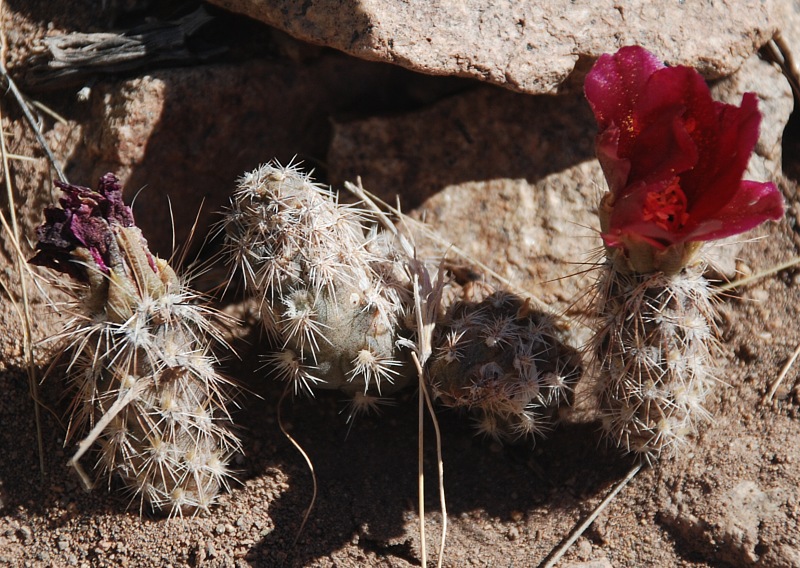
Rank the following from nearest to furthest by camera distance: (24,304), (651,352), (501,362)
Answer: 1. (651,352)
2. (501,362)
3. (24,304)

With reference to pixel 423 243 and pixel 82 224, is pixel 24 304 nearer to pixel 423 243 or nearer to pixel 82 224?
pixel 82 224

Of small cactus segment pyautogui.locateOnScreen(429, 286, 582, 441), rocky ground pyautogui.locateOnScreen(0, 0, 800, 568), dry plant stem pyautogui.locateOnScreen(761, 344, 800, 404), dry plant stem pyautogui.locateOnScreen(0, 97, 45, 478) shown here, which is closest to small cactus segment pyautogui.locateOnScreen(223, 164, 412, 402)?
small cactus segment pyautogui.locateOnScreen(429, 286, 582, 441)

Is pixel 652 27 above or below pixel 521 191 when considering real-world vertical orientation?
above

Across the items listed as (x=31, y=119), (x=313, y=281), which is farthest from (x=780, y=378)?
(x=31, y=119)

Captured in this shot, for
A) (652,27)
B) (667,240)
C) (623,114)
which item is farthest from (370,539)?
(652,27)

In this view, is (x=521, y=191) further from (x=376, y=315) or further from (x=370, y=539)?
(x=370, y=539)

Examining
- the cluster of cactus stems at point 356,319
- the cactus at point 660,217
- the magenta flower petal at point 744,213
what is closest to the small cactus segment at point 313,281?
the cluster of cactus stems at point 356,319

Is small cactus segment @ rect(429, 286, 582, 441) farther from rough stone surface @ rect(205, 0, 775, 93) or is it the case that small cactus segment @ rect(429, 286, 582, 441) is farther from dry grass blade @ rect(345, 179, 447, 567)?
rough stone surface @ rect(205, 0, 775, 93)
